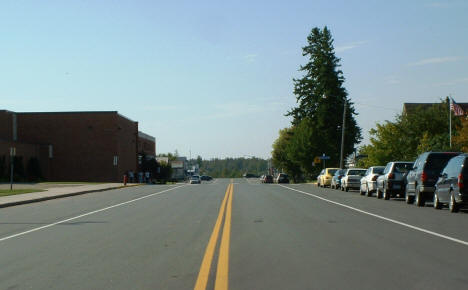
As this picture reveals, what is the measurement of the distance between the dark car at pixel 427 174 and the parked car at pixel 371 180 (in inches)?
288

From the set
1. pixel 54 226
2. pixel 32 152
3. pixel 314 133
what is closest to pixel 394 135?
pixel 314 133

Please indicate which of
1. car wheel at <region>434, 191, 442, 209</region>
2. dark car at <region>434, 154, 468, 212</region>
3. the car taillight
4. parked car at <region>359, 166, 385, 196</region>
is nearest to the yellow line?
dark car at <region>434, 154, 468, 212</region>

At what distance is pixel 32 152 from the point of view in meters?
69.2

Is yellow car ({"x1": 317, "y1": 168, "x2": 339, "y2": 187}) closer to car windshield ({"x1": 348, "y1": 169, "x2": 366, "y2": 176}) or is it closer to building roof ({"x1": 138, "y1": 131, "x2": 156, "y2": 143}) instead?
car windshield ({"x1": 348, "y1": 169, "x2": 366, "y2": 176})

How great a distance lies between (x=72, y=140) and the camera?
239 feet

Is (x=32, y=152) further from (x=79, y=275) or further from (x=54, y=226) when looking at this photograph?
(x=79, y=275)

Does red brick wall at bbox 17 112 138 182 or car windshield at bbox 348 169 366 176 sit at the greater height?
red brick wall at bbox 17 112 138 182

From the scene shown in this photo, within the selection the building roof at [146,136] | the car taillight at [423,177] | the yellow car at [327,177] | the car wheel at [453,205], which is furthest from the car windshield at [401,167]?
the building roof at [146,136]

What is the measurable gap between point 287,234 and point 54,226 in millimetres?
6541

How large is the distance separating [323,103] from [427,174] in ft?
181

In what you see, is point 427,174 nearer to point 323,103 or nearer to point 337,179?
point 337,179

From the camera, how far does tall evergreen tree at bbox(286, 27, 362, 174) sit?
7844 centimetres

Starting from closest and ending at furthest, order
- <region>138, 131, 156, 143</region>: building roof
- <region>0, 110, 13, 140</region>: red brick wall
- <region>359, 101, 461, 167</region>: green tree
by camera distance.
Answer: <region>359, 101, 461, 167</region>: green tree, <region>0, 110, 13, 140</region>: red brick wall, <region>138, 131, 156, 143</region>: building roof

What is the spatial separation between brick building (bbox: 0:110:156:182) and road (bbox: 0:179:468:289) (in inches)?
2164
